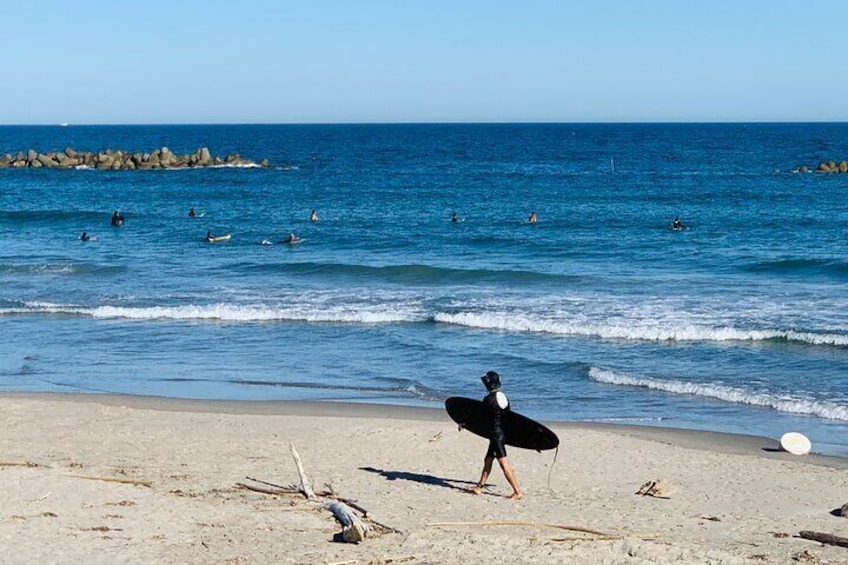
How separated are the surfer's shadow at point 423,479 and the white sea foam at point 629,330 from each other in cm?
1116

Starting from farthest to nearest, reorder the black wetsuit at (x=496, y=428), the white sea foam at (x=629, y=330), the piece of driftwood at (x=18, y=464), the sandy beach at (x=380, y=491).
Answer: the white sea foam at (x=629, y=330)
the piece of driftwood at (x=18, y=464)
the black wetsuit at (x=496, y=428)
the sandy beach at (x=380, y=491)

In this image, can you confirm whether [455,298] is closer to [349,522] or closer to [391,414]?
[391,414]

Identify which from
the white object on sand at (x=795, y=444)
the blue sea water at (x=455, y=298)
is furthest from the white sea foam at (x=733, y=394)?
the white object on sand at (x=795, y=444)

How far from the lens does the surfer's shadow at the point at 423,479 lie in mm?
13984

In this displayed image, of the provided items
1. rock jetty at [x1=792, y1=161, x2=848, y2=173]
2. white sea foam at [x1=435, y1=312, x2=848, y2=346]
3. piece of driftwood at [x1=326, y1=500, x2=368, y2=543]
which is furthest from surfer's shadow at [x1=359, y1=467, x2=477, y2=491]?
rock jetty at [x1=792, y1=161, x2=848, y2=173]

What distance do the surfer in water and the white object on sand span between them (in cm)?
448

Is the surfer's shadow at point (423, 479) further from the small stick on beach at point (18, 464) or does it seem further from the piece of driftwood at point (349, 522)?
the small stick on beach at point (18, 464)

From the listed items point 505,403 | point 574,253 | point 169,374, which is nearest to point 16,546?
point 505,403

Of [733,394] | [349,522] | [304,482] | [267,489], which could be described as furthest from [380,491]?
[733,394]

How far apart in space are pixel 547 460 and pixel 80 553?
263 inches

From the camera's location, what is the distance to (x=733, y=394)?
770 inches

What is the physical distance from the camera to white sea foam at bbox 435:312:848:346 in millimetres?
23859

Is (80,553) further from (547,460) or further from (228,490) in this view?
(547,460)

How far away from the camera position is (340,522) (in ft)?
38.1
